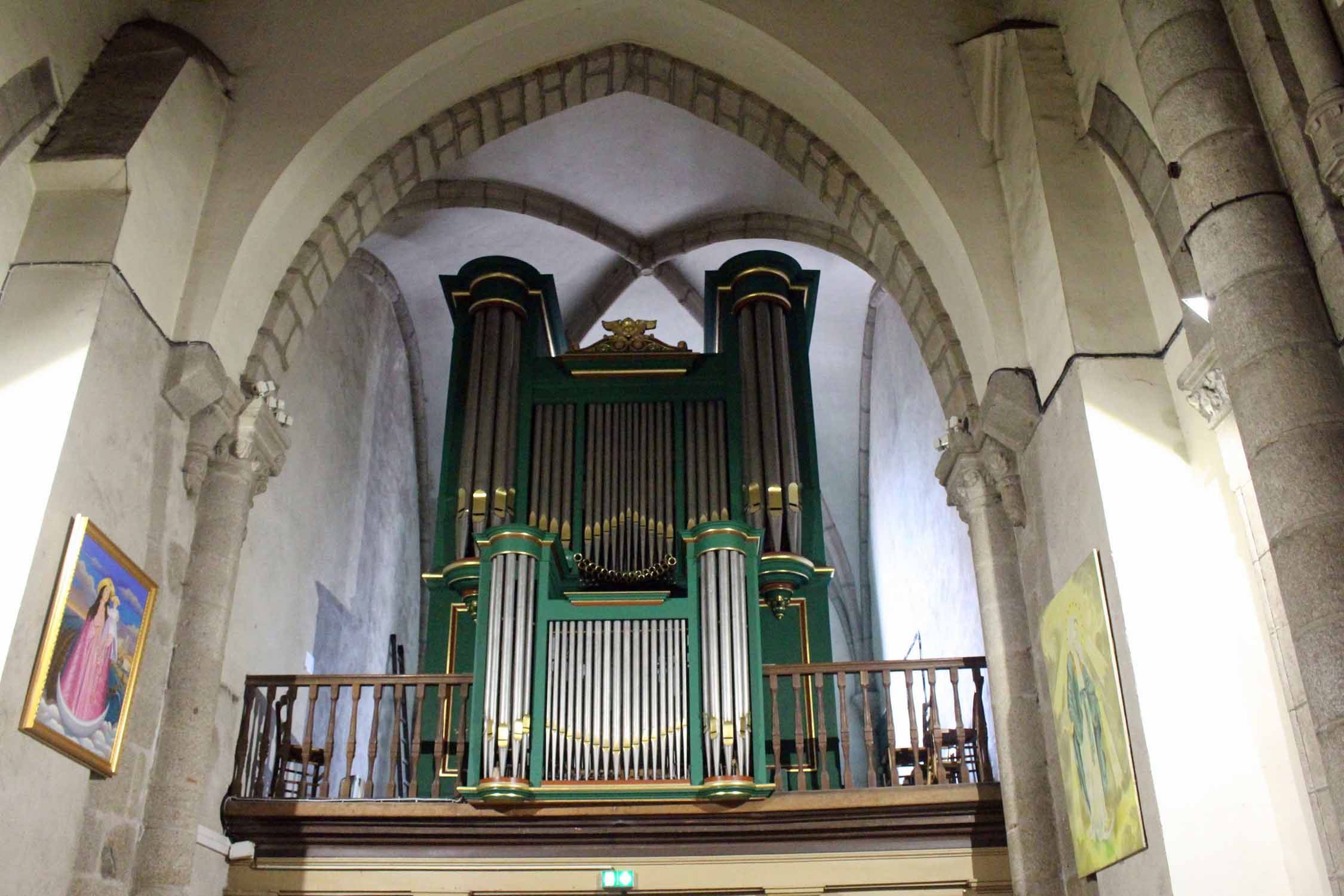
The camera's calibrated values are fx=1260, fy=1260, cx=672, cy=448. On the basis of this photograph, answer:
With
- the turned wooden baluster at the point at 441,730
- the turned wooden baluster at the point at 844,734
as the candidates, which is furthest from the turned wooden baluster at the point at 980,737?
the turned wooden baluster at the point at 441,730

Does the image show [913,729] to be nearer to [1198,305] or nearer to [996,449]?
[996,449]

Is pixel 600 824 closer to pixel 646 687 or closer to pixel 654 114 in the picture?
pixel 646 687

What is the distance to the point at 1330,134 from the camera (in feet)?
13.0

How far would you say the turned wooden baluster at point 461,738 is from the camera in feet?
22.1

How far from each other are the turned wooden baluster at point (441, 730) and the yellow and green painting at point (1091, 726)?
10.6ft

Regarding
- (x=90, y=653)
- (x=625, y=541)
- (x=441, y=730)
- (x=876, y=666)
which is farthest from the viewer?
(x=625, y=541)

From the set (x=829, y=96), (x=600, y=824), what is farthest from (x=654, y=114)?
(x=600, y=824)

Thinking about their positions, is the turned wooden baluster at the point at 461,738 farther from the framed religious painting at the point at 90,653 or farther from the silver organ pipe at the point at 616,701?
the framed religious painting at the point at 90,653

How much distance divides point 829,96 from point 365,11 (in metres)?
2.82

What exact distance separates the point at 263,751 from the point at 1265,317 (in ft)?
17.8

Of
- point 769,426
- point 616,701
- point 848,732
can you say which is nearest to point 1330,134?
point 848,732

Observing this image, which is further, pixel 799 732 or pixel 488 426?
pixel 488 426

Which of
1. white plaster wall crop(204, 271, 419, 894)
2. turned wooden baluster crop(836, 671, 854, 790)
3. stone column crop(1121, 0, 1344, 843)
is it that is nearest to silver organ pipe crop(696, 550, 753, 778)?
turned wooden baluster crop(836, 671, 854, 790)

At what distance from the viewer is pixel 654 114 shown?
10008 mm
